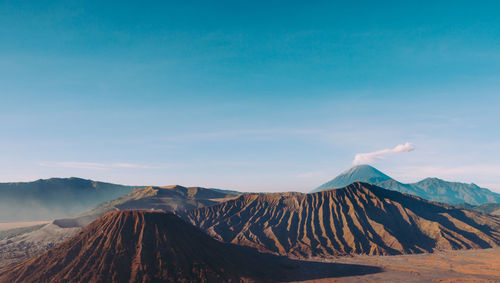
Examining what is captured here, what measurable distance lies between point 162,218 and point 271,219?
261 ft

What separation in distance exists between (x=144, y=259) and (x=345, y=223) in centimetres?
10222

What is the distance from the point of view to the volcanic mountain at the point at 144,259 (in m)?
70.6

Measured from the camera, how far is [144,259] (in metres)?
73.7

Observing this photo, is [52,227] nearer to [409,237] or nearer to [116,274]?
[116,274]

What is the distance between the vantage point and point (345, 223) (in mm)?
146000

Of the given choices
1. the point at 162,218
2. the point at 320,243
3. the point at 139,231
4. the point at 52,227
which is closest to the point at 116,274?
the point at 139,231

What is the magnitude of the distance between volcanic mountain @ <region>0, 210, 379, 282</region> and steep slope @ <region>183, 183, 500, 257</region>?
117 feet

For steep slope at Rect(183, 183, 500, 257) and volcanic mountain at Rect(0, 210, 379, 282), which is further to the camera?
steep slope at Rect(183, 183, 500, 257)

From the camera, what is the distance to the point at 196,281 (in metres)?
71.3

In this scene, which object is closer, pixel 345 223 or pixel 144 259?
pixel 144 259

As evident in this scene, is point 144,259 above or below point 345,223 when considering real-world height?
below

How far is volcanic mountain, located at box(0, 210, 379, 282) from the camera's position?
70625 mm

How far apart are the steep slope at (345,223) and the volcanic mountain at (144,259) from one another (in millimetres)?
35739

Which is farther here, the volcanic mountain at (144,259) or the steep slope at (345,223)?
the steep slope at (345,223)
